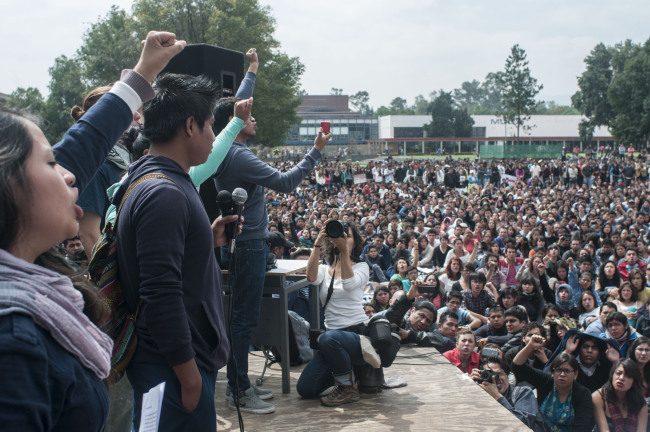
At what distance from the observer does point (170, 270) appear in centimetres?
162

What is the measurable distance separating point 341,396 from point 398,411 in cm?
35

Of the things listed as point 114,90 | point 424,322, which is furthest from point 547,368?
point 114,90

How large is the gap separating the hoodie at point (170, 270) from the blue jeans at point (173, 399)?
0.03 metres

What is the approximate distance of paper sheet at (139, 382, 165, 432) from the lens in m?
1.52

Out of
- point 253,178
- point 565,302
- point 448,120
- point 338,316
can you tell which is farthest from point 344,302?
point 448,120

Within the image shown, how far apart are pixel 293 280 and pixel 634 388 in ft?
9.42

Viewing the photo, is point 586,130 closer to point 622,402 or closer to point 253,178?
point 622,402

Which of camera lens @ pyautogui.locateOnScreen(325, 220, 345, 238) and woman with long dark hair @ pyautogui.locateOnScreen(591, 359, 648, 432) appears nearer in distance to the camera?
camera lens @ pyautogui.locateOnScreen(325, 220, 345, 238)

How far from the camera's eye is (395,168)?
102 feet

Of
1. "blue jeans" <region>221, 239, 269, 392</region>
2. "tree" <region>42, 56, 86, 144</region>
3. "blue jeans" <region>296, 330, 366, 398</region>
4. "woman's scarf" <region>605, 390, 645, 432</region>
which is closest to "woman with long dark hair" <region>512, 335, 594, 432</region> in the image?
"woman's scarf" <region>605, 390, 645, 432</region>

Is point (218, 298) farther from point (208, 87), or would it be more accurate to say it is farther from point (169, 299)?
point (208, 87)

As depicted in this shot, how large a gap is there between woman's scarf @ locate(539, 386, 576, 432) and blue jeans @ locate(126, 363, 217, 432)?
375 centimetres

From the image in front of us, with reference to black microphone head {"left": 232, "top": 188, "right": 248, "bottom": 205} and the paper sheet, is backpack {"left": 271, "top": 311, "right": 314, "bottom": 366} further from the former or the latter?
the paper sheet

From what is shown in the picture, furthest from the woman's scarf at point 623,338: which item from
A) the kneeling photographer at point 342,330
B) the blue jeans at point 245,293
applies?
the blue jeans at point 245,293
